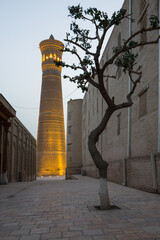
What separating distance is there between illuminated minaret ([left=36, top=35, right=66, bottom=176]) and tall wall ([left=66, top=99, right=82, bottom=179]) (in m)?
7.05

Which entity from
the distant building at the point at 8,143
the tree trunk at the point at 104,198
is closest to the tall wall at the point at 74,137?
the distant building at the point at 8,143

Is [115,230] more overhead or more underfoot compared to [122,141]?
more underfoot

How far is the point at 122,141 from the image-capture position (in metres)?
14.5

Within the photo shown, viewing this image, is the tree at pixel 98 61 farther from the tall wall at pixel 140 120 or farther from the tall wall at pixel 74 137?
the tall wall at pixel 74 137

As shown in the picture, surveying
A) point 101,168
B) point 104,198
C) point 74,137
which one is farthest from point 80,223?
point 74,137

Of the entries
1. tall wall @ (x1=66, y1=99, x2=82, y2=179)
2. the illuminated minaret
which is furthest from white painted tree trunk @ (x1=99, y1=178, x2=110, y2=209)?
the illuminated minaret

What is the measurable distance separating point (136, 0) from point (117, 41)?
14.1 feet

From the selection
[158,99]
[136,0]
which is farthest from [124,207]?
[136,0]

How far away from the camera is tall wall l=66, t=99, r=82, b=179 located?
129 feet

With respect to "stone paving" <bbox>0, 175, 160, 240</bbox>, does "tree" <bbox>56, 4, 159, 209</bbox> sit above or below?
above

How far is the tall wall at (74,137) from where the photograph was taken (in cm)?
3944

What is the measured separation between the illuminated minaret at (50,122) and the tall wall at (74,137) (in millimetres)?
7045

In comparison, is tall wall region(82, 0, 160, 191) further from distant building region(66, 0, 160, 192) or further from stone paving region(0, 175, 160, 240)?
Answer: stone paving region(0, 175, 160, 240)

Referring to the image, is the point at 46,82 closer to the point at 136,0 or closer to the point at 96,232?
the point at 136,0
